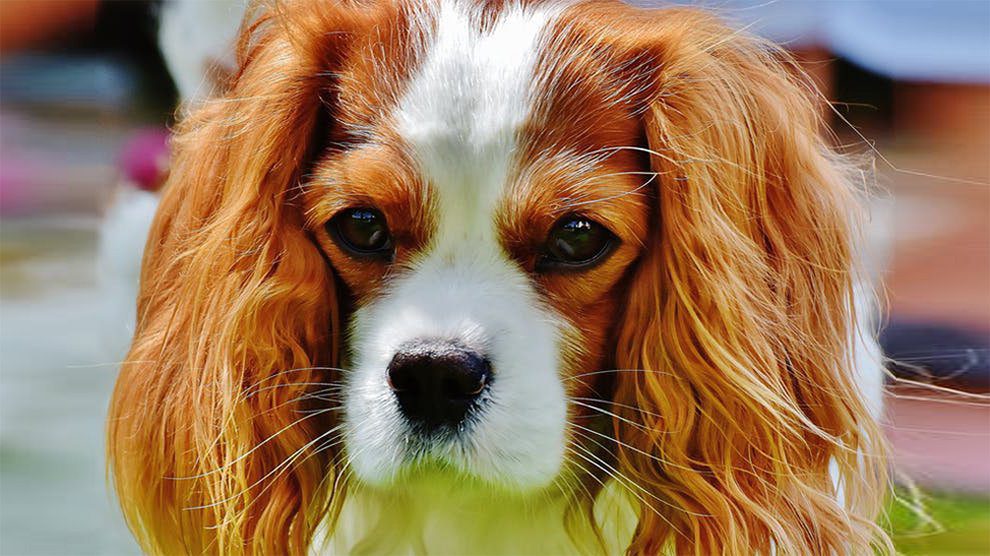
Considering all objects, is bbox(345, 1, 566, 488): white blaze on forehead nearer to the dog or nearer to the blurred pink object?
the dog

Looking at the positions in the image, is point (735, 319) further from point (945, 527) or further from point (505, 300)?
point (945, 527)

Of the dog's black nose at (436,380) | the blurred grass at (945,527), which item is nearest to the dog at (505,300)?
the dog's black nose at (436,380)

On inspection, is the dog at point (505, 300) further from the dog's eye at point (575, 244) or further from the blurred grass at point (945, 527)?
the blurred grass at point (945, 527)

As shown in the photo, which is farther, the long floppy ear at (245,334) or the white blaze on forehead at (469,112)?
the long floppy ear at (245,334)

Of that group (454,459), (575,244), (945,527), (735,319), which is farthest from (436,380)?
(945,527)

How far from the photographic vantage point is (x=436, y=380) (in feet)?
3.20

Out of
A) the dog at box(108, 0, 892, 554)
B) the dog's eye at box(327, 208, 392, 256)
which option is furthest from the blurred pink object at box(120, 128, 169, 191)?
the dog's eye at box(327, 208, 392, 256)

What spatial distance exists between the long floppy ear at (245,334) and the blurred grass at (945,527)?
2.54 feet

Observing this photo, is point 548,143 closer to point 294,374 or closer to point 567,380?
point 567,380

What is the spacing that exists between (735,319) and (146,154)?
907 mm

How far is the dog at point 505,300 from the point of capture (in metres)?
1.02

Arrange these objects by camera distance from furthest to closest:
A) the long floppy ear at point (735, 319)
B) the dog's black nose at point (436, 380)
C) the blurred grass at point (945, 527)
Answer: the blurred grass at point (945, 527)
the long floppy ear at point (735, 319)
the dog's black nose at point (436, 380)

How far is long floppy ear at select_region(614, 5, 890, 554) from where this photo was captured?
107 centimetres

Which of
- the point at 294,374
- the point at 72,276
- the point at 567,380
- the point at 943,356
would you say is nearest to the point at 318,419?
the point at 294,374
